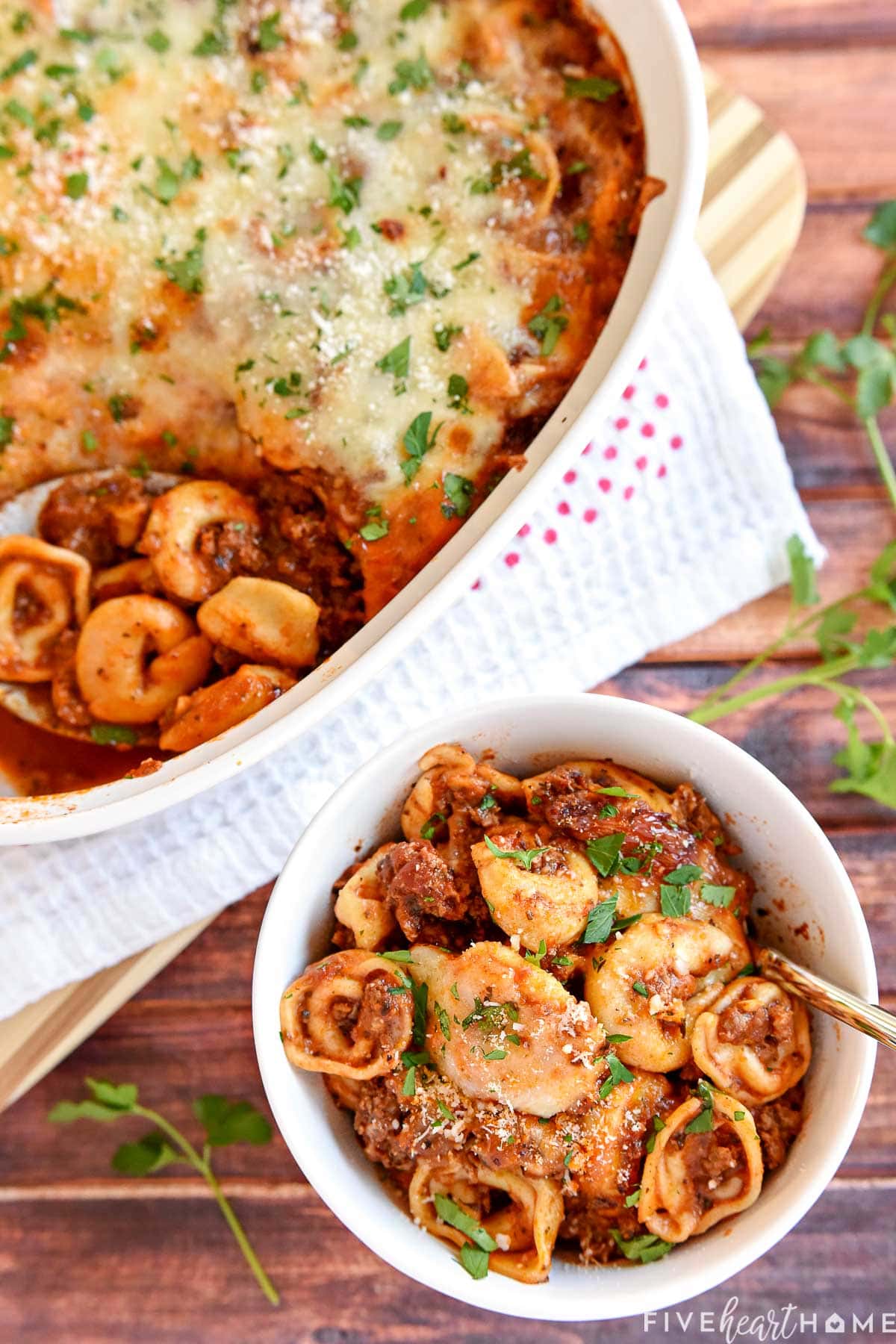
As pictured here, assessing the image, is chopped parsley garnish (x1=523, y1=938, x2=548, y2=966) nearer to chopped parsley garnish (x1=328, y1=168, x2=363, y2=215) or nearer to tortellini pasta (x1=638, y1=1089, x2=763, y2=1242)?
tortellini pasta (x1=638, y1=1089, x2=763, y2=1242)

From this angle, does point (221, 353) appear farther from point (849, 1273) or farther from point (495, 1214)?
point (849, 1273)

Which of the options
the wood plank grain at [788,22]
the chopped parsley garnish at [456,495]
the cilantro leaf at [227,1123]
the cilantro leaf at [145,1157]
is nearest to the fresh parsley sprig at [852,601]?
the wood plank grain at [788,22]

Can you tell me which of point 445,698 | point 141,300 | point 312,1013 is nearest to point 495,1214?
point 312,1013

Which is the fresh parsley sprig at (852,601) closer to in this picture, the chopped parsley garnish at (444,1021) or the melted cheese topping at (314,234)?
the melted cheese topping at (314,234)

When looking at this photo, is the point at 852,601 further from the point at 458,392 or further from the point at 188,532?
the point at 188,532

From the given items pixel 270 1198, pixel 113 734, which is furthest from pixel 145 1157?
pixel 113 734

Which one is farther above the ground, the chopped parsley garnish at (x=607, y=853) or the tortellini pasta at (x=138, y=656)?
the tortellini pasta at (x=138, y=656)
